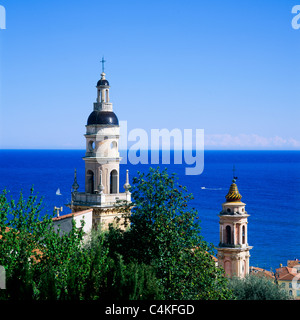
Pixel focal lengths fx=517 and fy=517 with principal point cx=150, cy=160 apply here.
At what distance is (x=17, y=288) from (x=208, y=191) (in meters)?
125

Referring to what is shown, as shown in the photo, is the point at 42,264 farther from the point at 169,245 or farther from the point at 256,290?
the point at 256,290

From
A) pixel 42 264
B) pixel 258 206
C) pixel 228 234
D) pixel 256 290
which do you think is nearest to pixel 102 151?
pixel 228 234

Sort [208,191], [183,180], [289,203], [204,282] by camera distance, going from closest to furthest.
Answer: [204,282] → [289,203] → [208,191] → [183,180]

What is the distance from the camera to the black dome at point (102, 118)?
3071cm

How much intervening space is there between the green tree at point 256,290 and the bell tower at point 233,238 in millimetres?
4611

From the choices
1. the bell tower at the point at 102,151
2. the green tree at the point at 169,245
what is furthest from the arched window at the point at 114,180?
the green tree at the point at 169,245

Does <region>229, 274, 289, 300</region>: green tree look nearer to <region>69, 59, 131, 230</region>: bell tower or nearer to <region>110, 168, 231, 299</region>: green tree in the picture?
<region>110, 168, 231, 299</region>: green tree

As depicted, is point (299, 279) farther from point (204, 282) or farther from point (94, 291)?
point (94, 291)

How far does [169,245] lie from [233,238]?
13.1m

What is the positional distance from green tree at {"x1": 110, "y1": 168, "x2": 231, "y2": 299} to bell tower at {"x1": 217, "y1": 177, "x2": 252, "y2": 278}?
1079 centimetres

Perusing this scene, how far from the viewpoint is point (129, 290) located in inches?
682

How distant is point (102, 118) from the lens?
30.7 m

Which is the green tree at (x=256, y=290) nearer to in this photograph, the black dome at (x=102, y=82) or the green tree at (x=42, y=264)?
the green tree at (x=42, y=264)
